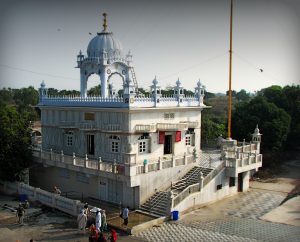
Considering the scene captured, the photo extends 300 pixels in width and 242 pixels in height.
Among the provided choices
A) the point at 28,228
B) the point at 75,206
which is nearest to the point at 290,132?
the point at 75,206

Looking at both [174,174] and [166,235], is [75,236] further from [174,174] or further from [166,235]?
[174,174]

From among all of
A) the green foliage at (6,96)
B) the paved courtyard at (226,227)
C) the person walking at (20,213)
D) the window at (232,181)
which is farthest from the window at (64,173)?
the green foliage at (6,96)

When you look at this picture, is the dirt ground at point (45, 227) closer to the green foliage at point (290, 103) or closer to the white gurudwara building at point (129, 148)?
the white gurudwara building at point (129, 148)

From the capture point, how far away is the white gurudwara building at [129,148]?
22844mm

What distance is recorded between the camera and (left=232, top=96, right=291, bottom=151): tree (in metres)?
38.0

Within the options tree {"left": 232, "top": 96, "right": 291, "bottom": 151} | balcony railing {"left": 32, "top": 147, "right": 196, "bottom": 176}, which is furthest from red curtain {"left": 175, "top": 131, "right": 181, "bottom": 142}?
tree {"left": 232, "top": 96, "right": 291, "bottom": 151}

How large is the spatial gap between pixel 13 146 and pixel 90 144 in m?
5.33

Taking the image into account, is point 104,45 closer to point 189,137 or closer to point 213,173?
point 189,137

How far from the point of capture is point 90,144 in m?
27.0

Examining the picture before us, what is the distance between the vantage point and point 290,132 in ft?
136

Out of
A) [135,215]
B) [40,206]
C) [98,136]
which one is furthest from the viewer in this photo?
[98,136]

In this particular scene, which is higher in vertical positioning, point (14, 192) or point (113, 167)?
point (113, 167)

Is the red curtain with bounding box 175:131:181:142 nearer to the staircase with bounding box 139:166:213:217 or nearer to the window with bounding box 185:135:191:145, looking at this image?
the window with bounding box 185:135:191:145

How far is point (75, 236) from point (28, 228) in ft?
9.56
